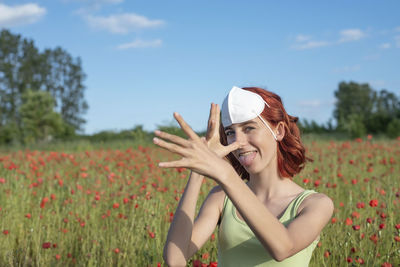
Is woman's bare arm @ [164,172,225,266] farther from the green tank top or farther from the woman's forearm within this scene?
the green tank top

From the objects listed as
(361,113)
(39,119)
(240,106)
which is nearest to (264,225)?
(240,106)

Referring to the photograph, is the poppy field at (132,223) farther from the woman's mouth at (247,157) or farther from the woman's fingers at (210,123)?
the woman's fingers at (210,123)

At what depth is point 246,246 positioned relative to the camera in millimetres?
1793

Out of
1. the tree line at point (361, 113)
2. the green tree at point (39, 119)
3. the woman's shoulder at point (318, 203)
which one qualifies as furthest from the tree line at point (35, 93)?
the woman's shoulder at point (318, 203)

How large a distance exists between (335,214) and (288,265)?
2.07 m

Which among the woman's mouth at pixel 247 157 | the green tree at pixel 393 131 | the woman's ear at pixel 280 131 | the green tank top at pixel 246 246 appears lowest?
the green tree at pixel 393 131

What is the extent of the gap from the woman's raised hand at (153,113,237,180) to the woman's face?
0.60 meters

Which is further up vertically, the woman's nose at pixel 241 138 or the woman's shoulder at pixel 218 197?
the woman's nose at pixel 241 138

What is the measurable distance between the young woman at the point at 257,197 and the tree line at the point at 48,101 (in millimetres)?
18799

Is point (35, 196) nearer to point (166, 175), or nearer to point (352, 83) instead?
point (166, 175)

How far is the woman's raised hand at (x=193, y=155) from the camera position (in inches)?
44.1

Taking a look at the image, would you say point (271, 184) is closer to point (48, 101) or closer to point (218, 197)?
point (218, 197)

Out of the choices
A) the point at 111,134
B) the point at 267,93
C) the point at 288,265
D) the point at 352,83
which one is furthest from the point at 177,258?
the point at 352,83

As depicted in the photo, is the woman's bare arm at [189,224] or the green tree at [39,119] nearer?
the woman's bare arm at [189,224]
